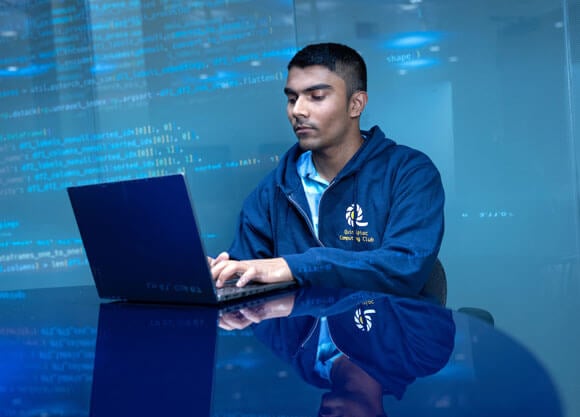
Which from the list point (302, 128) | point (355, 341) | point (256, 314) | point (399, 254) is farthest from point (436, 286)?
point (355, 341)

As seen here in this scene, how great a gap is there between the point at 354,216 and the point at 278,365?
1.28 metres

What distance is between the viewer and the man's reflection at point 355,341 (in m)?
0.59

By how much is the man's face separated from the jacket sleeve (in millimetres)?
324

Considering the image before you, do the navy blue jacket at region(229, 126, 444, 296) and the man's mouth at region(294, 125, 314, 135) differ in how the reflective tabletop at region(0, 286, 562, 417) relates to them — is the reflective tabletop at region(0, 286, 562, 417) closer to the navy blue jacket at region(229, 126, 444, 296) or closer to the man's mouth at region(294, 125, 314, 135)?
the navy blue jacket at region(229, 126, 444, 296)

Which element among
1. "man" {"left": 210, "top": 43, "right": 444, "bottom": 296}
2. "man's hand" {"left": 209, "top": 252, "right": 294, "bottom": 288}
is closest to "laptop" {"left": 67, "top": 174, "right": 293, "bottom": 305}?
"man's hand" {"left": 209, "top": 252, "right": 294, "bottom": 288}

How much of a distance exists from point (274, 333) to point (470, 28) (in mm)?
2265

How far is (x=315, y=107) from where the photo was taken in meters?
2.10

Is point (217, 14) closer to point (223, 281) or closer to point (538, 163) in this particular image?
point (538, 163)

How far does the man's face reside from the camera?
6.84 feet

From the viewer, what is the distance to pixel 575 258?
8.82ft

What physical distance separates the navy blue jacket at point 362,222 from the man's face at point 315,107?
11 centimetres

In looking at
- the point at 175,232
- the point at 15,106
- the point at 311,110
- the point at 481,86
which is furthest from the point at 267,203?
the point at 15,106

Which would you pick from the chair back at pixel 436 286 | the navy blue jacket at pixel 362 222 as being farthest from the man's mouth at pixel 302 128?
the chair back at pixel 436 286

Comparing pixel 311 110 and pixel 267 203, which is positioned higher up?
pixel 311 110
